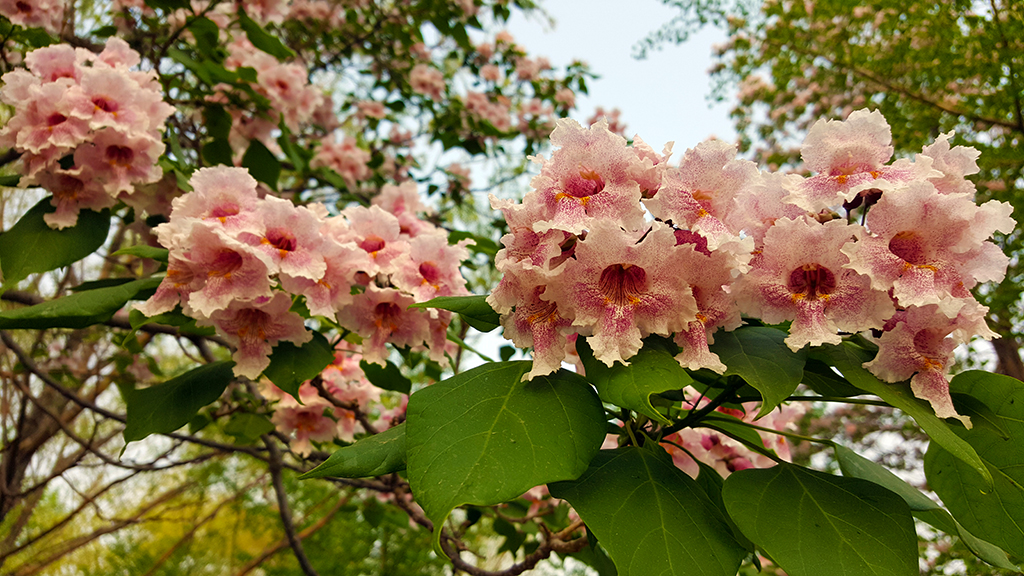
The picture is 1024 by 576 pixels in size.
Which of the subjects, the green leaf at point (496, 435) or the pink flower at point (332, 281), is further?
the pink flower at point (332, 281)

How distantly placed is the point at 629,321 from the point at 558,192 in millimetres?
167

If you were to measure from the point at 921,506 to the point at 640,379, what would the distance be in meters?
0.45

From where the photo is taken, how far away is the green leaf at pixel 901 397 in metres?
0.52

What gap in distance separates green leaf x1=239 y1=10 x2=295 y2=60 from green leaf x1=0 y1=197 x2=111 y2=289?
710 mm

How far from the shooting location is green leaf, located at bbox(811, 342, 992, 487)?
A: 0.52 metres

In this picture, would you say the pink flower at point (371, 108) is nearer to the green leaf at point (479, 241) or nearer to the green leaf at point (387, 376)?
the green leaf at point (479, 241)

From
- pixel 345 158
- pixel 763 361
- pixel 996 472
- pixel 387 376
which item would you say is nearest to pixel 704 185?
pixel 763 361

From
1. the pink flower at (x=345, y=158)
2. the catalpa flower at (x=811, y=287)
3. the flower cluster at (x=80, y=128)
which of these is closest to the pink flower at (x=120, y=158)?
the flower cluster at (x=80, y=128)

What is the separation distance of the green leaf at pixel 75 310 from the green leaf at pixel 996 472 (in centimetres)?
123

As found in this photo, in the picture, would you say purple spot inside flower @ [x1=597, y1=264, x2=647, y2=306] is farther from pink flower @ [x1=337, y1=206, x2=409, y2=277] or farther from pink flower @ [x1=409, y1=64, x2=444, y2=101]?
pink flower @ [x1=409, y1=64, x2=444, y2=101]

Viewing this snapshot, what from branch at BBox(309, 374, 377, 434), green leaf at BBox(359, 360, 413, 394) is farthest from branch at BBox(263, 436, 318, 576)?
green leaf at BBox(359, 360, 413, 394)

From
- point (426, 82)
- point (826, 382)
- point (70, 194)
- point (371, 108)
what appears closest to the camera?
point (826, 382)

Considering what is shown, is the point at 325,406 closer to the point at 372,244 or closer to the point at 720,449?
the point at 372,244

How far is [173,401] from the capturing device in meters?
1.03
